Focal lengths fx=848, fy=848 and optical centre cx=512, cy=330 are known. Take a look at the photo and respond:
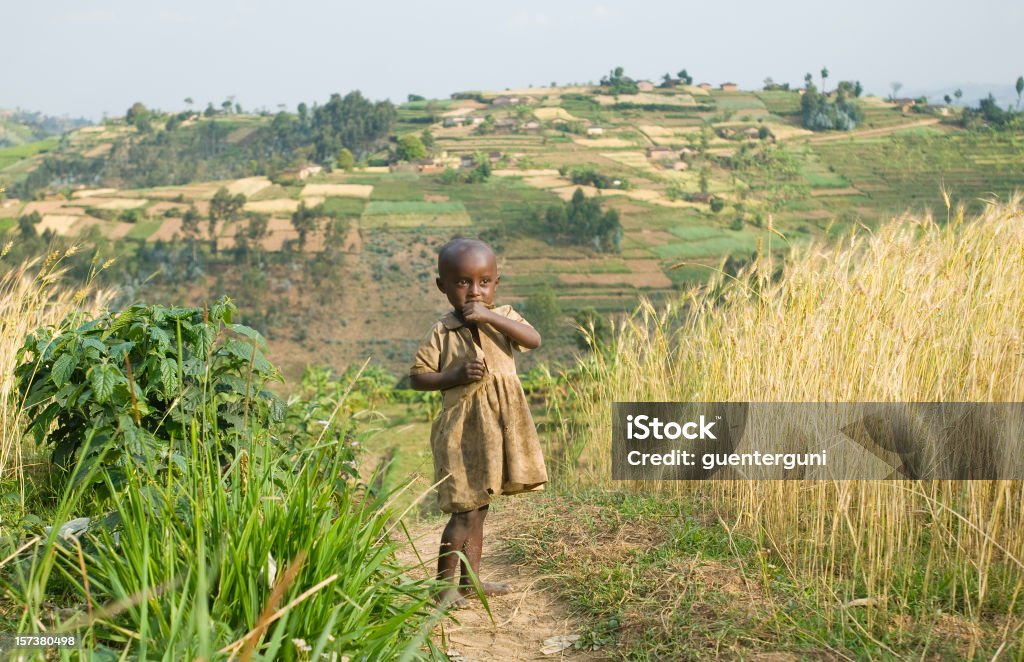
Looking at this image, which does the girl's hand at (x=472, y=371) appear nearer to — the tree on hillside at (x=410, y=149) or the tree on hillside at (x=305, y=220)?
the tree on hillside at (x=305, y=220)

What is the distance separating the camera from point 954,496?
3.38m

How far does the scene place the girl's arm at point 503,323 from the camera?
2.90 m

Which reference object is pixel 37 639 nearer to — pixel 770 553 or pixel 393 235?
pixel 770 553

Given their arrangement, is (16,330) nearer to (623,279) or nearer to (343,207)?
(623,279)

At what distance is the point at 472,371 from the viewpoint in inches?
116

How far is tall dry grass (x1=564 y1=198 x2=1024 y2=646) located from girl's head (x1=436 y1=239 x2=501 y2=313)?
1.35 meters

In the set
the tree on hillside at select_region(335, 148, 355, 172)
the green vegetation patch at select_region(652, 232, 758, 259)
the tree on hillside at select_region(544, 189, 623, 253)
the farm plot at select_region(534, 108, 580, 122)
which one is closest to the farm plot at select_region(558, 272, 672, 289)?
the green vegetation patch at select_region(652, 232, 758, 259)

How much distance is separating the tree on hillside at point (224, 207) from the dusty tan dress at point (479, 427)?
103ft

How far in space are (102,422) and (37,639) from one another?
1578mm

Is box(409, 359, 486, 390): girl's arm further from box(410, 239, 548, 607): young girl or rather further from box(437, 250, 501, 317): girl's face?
box(437, 250, 501, 317): girl's face

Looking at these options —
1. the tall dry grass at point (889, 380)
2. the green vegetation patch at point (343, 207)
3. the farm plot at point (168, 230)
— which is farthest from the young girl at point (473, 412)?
the farm plot at point (168, 230)

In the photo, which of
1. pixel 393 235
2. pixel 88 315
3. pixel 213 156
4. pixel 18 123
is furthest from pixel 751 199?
pixel 18 123

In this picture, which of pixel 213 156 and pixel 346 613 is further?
pixel 213 156

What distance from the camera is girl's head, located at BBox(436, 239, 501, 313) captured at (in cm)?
295
